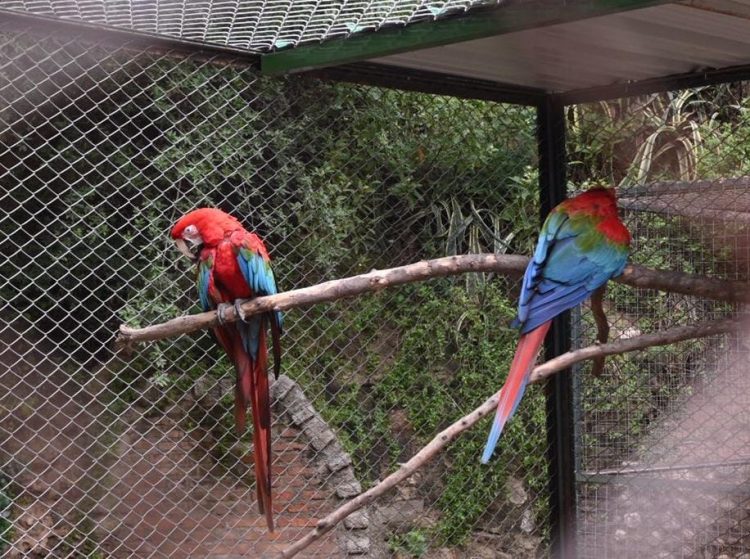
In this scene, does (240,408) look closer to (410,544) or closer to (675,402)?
(410,544)

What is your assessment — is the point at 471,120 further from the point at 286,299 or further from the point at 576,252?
the point at 286,299

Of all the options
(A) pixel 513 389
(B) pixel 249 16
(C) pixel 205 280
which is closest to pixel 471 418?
(A) pixel 513 389

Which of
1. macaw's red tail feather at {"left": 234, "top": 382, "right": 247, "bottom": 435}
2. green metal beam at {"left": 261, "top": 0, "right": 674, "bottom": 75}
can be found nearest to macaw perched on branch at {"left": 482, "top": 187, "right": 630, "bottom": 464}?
green metal beam at {"left": 261, "top": 0, "right": 674, "bottom": 75}

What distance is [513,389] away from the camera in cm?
190

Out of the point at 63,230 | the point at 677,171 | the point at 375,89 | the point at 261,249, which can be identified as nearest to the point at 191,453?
the point at 63,230

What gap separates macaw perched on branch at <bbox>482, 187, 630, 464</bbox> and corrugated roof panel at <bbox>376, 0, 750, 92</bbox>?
→ 0.41 meters

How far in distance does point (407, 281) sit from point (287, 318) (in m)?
1.17

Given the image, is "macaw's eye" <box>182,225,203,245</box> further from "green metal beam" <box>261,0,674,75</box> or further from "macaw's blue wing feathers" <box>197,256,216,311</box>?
"green metal beam" <box>261,0,674,75</box>

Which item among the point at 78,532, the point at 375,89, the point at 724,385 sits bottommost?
the point at 78,532

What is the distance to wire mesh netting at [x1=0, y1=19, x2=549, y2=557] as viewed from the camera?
9.20 ft

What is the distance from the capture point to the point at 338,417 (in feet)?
10.4

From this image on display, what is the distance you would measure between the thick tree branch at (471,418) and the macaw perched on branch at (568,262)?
0.08 metres

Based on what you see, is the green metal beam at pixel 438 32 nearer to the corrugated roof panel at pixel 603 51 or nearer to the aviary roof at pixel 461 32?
the aviary roof at pixel 461 32

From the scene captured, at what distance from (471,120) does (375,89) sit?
37 centimetres
